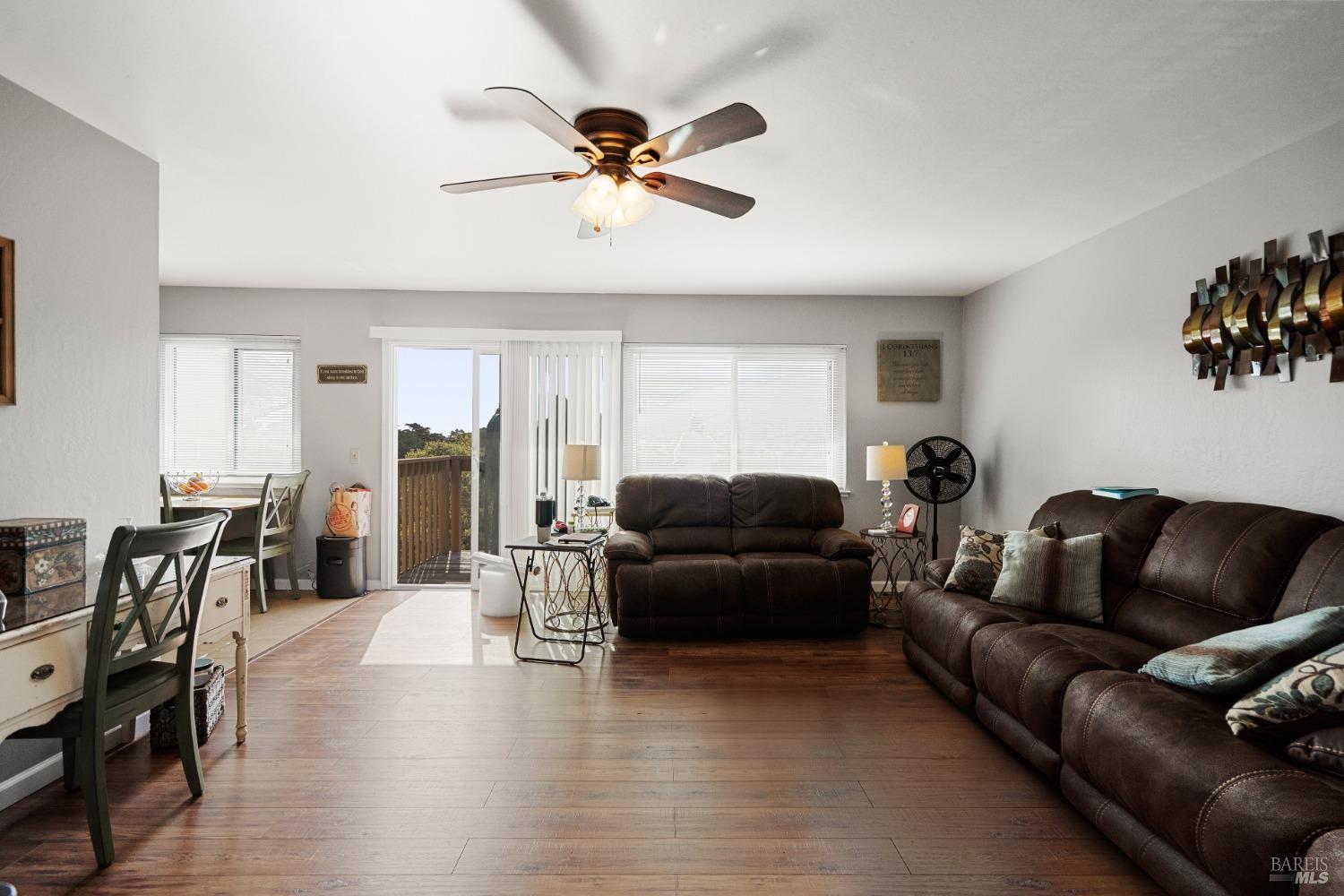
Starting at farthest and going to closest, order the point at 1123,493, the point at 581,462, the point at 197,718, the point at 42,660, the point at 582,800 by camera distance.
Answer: the point at 581,462
the point at 1123,493
the point at 197,718
the point at 582,800
the point at 42,660

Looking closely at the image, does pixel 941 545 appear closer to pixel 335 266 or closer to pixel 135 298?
pixel 335 266

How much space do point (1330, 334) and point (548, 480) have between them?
458 cm

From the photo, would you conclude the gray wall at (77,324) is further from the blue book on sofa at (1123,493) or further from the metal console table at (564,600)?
the blue book on sofa at (1123,493)

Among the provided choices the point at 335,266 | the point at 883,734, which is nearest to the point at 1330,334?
the point at 883,734

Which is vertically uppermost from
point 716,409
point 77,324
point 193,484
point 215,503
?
point 77,324

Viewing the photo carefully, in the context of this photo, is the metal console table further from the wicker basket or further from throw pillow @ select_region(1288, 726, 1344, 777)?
throw pillow @ select_region(1288, 726, 1344, 777)

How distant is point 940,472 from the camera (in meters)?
4.93

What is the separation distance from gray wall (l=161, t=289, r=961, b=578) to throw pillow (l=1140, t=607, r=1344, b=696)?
350 centimetres

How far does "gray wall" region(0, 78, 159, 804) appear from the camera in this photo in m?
2.33

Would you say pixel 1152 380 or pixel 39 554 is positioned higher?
pixel 1152 380

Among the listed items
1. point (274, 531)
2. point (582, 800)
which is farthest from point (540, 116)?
point (274, 531)

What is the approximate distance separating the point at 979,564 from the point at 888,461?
1.49 meters

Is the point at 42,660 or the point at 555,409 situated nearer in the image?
the point at 42,660

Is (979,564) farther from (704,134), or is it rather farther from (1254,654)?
(704,134)
